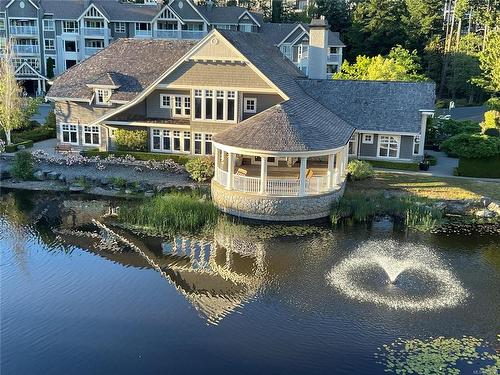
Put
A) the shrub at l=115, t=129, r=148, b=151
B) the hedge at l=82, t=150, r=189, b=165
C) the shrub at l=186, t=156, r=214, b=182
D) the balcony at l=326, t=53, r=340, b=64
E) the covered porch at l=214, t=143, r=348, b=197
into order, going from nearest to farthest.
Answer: the covered porch at l=214, t=143, r=348, b=197, the shrub at l=186, t=156, r=214, b=182, the hedge at l=82, t=150, r=189, b=165, the shrub at l=115, t=129, r=148, b=151, the balcony at l=326, t=53, r=340, b=64

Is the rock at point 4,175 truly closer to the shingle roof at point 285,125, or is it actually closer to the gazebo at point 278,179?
the gazebo at point 278,179

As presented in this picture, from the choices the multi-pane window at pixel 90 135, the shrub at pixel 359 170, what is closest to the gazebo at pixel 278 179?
the shrub at pixel 359 170

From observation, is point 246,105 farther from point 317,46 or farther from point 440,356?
point 440,356

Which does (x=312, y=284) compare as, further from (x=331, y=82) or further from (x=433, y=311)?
(x=331, y=82)

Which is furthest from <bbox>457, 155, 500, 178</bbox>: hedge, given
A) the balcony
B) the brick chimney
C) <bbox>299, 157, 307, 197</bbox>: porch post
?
the balcony

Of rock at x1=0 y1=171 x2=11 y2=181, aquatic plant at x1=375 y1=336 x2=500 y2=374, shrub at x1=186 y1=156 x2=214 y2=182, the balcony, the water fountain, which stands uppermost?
the balcony

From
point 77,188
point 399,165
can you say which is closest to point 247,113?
point 399,165

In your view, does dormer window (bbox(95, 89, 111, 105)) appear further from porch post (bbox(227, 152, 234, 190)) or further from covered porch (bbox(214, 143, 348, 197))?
porch post (bbox(227, 152, 234, 190))
